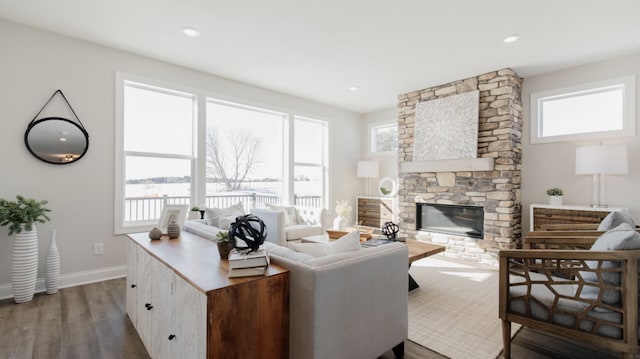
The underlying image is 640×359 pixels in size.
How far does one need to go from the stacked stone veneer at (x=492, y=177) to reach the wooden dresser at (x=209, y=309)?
150 inches

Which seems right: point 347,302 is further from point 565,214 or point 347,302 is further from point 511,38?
point 565,214

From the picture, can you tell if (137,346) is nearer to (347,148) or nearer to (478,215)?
(478,215)

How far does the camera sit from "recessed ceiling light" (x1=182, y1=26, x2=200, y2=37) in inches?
122

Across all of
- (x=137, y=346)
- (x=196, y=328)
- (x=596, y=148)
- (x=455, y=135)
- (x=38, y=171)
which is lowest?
(x=137, y=346)

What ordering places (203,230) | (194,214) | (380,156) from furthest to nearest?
(380,156) → (194,214) → (203,230)

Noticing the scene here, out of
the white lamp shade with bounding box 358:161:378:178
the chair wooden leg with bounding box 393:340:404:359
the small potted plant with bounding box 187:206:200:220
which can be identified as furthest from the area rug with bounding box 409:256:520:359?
the small potted plant with bounding box 187:206:200:220

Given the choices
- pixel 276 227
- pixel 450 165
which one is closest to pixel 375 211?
pixel 450 165

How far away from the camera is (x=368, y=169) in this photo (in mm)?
6297

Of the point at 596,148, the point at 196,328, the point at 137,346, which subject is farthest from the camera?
the point at 596,148

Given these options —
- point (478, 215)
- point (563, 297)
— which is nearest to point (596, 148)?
point (478, 215)

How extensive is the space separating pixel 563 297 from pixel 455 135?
3.19 meters

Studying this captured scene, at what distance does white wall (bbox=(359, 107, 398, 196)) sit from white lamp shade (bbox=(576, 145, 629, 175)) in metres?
3.06

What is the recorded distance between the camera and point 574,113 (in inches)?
162

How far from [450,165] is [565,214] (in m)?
1.51
